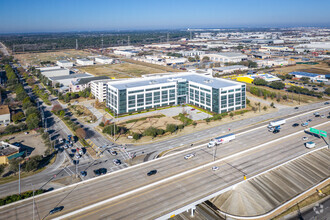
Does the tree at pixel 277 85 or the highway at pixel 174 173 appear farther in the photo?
the tree at pixel 277 85

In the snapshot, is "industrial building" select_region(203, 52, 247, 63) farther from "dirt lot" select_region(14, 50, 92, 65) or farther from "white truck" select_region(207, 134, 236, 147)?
"white truck" select_region(207, 134, 236, 147)

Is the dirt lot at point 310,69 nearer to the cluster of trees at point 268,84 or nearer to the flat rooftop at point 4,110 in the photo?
the cluster of trees at point 268,84

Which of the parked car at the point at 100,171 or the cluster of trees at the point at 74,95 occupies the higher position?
the cluster of trees at the point at 74,95

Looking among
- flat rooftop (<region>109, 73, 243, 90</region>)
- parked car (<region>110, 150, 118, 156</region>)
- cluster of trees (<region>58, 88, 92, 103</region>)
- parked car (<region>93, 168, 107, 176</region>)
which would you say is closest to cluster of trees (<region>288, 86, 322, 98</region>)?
flat rooftop (<region>109, 73, 243, 90</region>)

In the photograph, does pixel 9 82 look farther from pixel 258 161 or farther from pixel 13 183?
pixel 258 161

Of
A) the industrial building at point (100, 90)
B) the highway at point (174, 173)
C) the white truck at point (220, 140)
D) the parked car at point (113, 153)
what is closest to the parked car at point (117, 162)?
the parked car at point (113, 153)

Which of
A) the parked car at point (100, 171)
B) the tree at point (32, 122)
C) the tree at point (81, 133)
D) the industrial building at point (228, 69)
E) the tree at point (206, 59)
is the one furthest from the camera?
the tree at point (206, 59)
